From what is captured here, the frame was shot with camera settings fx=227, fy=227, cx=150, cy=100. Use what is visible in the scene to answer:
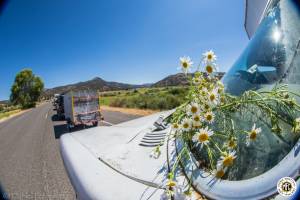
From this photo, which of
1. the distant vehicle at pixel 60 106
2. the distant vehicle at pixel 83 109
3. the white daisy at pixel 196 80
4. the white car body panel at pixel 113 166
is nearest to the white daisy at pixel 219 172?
the white car body panel at pixel 113 166

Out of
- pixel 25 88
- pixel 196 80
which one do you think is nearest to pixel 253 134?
pixel 196 80

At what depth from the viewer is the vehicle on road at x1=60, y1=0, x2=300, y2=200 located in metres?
0.80

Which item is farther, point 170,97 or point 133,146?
point 170,97

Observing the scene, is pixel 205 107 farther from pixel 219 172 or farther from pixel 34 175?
pixel 34 175

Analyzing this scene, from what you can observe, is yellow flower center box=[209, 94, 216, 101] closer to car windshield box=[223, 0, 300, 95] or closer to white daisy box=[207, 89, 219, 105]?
white daisy box=[207, 89, 219, 105]

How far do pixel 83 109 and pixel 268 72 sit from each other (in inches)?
614

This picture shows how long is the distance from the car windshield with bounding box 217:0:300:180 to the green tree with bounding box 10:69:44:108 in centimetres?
6089

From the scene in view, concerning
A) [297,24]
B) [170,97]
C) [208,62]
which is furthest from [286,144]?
[170,97]

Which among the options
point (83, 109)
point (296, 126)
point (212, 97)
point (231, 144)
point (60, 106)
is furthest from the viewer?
point (60, 106)

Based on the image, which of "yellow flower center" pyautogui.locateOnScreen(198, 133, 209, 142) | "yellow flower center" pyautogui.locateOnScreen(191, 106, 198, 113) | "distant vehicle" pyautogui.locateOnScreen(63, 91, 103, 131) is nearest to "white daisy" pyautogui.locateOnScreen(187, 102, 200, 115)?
"yellow flower center" pyautogui.locateOnScreen(191, 106, 198, 113)

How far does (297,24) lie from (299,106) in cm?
47

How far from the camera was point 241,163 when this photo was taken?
929 mm

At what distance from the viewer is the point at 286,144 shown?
829mm

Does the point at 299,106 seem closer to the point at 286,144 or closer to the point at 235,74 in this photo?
the point at 286,144
